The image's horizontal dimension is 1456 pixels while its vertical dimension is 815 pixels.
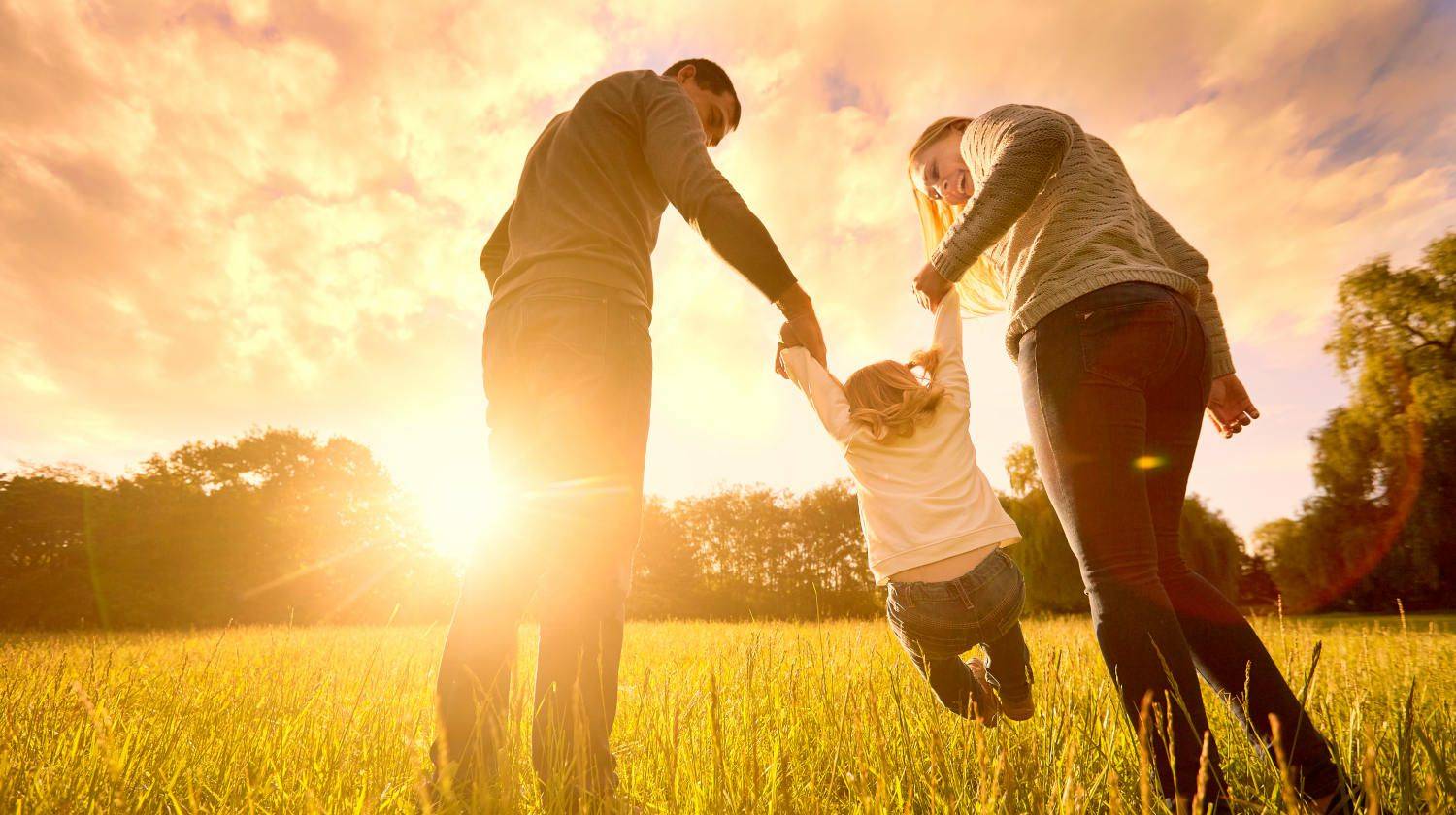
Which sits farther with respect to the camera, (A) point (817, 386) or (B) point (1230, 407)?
(A) point (817, 386)

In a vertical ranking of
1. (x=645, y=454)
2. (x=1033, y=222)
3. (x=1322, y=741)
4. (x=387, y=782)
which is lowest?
(x=387, y=782)

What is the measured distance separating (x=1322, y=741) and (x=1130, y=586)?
22.0 inches

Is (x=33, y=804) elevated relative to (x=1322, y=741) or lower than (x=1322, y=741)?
lower

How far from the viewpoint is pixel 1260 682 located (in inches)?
63.8

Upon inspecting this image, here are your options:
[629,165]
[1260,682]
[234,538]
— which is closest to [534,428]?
[629,165]

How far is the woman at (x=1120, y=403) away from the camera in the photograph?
1.59 metres

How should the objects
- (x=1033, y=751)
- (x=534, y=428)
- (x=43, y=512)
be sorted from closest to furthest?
(x=534, y=428)
(x=1033, y=751)
(x=43, y=512)

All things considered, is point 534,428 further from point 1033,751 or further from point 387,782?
point 1033,751

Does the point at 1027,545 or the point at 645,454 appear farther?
the point at 1027,545

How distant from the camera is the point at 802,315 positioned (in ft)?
6.58

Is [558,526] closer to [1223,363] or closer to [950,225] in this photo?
[950,225]

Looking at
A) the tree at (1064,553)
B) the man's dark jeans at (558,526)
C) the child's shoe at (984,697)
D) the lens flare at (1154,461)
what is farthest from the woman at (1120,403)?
the tree at (1064,553)

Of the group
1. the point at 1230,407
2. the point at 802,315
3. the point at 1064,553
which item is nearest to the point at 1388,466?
the point at 1064,553

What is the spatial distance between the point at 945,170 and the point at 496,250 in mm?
1804
